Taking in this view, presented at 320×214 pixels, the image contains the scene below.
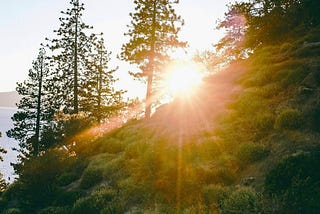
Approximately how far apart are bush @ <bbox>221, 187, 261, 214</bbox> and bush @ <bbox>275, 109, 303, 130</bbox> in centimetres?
381

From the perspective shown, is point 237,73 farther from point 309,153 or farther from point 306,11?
point 309,153

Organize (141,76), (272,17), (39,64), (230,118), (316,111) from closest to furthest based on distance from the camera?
(316,111)
(230,118)
(272,17)
(141,76)
(39,64)

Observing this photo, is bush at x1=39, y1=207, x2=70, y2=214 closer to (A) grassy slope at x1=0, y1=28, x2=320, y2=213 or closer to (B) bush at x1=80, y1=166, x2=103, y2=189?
(A) grassy slope at x1=0, y1=28, x2=320, y2=213

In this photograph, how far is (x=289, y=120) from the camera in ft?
34.7

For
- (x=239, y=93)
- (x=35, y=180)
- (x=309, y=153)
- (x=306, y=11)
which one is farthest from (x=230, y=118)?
(x=306, y=11)

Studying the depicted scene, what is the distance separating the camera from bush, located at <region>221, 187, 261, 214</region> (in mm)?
7055

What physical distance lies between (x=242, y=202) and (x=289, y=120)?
4636mm

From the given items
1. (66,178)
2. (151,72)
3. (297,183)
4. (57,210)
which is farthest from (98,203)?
(151,72)

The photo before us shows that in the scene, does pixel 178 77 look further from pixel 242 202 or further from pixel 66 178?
pixel 242 202

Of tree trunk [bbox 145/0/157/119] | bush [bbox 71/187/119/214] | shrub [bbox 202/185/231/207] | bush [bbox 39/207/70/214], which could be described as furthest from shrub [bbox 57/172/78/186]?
tree trunk [bbox 145/0/157/119]

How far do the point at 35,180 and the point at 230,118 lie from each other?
10222 millimetres

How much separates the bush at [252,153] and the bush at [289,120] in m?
1.47

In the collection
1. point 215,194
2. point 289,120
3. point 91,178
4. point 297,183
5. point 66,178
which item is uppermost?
point 289,120

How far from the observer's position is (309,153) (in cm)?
805
